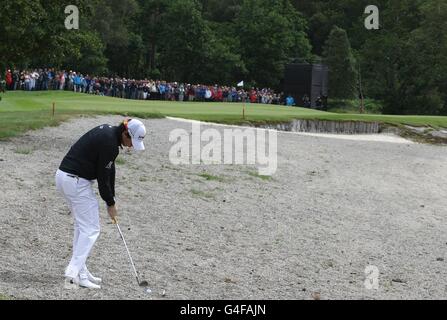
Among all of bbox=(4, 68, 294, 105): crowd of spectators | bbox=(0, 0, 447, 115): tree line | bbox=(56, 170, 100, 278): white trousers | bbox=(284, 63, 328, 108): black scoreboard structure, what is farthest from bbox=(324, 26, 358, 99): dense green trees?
bbox=(56, 170, 100, 278): white trousers

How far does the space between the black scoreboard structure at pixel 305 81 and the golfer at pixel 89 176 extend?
2043 inches

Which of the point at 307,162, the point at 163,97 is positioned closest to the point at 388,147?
the point at 307,162

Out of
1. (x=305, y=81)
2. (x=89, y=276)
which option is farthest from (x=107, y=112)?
(x=305, y=81)

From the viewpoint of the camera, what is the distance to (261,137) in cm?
3011

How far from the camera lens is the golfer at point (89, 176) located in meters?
10.1

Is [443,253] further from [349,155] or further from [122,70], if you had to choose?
[122,70]

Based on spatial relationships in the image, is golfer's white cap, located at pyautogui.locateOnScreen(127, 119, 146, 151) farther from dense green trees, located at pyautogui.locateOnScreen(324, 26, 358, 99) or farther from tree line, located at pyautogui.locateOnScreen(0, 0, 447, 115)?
dense green trees, located at pyautogui.locateOnScreen(324, 26, 358, 99)

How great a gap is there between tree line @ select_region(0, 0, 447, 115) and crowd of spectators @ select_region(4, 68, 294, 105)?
494 inches

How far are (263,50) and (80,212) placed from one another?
72953 millimetres

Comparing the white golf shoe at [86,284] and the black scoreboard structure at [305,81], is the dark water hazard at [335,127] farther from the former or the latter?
the white golf shoe at [86,284]

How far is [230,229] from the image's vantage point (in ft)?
51.3

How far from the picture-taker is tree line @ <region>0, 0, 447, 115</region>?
76.0 meters

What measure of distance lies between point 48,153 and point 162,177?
3.32 metres

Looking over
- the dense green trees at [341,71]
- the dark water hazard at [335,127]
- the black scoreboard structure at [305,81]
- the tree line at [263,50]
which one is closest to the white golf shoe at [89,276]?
the dark water hazard at [335,127]
